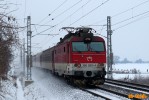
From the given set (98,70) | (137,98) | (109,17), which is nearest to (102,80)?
(98,70)

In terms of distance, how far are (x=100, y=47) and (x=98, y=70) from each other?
154 cm

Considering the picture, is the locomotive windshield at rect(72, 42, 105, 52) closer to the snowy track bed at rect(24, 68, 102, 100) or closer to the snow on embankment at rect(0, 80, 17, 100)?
the snowy track bed at rect(24, 68, 102, 100)

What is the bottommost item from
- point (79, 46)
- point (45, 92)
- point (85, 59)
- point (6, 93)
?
point (45, 92)

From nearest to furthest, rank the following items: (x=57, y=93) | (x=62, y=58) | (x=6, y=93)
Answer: (x=6, y=93) → (x=57, y=93) → (x=62, y=58)

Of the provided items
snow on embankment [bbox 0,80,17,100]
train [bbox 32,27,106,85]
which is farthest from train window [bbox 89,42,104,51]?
snow on embankment [bbox 0,80,17,100]

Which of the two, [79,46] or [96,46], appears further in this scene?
[96,46]

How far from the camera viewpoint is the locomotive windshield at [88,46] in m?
24.0

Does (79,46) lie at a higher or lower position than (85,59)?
higher

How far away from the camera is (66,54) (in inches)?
971

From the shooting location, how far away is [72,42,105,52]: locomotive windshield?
78.6 feet

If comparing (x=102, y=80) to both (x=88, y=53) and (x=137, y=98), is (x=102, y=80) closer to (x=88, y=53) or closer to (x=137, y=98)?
(x=88, y=53)

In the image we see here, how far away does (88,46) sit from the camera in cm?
2420

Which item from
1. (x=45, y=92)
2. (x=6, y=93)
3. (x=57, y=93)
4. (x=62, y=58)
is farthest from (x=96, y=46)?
(x=6, y=93)

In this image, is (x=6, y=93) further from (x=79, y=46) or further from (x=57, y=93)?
(x=79, y=46)
